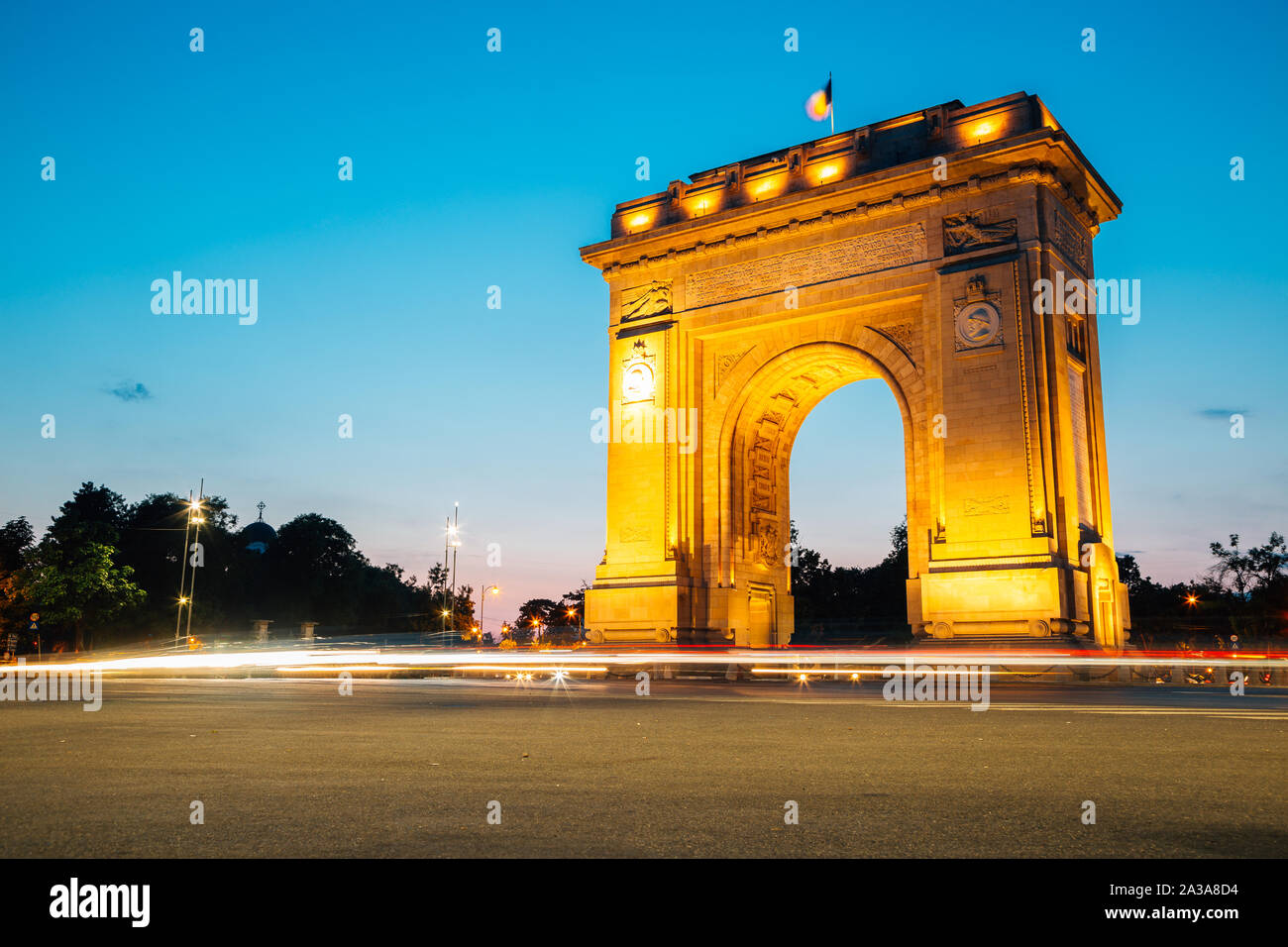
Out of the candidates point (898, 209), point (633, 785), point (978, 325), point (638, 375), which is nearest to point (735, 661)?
point (978, 325)

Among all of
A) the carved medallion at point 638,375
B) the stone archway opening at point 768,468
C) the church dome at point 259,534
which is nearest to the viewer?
the stone archway opening at point 768,468

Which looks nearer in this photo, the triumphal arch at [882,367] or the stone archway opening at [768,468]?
the triumphal arch at [882,367]

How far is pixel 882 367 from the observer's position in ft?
98.8

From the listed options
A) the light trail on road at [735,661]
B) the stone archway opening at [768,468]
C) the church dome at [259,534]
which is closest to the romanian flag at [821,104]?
the stone archway opening at [768,468]

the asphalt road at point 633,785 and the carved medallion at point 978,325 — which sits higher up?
the carved medallion at point 978,325

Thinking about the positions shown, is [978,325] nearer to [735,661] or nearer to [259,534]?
[735,661]

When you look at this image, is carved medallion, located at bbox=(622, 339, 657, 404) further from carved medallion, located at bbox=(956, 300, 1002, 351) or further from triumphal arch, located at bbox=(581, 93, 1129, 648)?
carved medallion, located at bbox=(956, 300, 1002, 351)

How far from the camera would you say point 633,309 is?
34250mm

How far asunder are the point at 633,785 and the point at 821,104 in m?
31.3

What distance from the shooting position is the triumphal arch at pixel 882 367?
2633cm

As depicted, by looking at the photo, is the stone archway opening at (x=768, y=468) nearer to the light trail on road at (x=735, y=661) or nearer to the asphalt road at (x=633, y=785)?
the light trail on road at (x=735, y=661)

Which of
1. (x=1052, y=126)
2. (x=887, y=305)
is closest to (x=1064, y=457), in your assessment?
(x=887, y=305)

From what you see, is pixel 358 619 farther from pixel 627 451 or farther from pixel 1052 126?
pixel 1052 126

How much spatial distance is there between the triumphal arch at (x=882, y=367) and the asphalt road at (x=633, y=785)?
16641mm
